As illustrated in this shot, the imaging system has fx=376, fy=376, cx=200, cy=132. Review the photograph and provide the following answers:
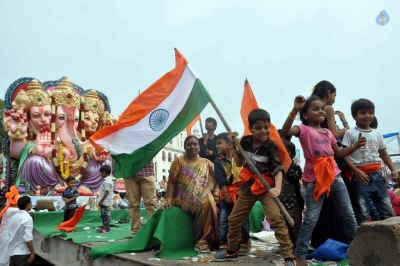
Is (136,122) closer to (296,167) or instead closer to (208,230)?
(208,230)

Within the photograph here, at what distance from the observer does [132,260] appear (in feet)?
12.7

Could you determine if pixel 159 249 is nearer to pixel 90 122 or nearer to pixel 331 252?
pixel 331 252

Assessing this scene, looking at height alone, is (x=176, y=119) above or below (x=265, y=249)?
above

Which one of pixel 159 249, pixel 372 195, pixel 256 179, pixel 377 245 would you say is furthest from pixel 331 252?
pixel 159 249

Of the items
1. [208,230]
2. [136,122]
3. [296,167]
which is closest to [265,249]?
[208,230]

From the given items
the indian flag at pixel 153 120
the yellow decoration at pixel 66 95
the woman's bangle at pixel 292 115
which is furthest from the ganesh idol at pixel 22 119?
the woman's bangle at pixel 292 115

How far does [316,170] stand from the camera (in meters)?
3.42

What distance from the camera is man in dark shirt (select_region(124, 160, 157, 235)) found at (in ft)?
20.5

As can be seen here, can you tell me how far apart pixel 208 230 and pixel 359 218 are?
5.91 feet

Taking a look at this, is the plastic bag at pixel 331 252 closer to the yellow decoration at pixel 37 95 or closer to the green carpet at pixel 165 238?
the green carpet at pixel 165 238

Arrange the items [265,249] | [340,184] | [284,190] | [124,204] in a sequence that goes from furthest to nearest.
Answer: [124,204], [265,249], [284,190], [340,184]

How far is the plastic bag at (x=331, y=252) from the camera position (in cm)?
362

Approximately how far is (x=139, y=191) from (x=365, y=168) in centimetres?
383

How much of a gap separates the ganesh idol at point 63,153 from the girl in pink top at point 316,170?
1222cm
